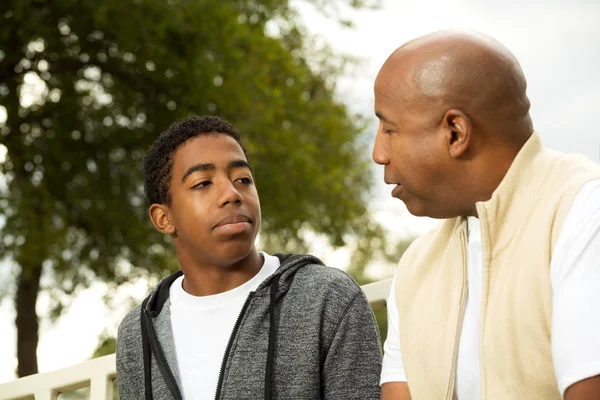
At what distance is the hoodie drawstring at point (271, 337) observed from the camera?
2.61m

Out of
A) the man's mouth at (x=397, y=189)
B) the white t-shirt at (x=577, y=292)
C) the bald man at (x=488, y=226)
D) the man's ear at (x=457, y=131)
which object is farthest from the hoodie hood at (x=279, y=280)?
the white t-shirt at (x=577, y=292)

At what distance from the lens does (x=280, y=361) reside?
265 cm

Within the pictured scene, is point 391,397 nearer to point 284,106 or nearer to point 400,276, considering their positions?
point 400,276

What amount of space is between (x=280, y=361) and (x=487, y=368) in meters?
0.99

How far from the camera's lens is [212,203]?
111 inches

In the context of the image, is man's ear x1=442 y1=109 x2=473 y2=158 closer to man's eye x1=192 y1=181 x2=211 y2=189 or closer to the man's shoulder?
the man's shoulder

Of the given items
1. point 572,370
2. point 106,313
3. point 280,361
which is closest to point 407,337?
point 572,370

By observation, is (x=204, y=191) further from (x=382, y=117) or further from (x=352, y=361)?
(x=382, y=117)

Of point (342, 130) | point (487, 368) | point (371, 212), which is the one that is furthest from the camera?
point (371, 212)

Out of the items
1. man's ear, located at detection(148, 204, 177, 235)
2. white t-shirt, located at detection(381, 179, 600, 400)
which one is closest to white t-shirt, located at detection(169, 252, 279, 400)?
man's ear, located at detection(148, 204, 177, 235)

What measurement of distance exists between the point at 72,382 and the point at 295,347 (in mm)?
1138

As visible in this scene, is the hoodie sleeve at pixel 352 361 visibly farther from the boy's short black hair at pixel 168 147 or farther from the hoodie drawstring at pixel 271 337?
the boy's short black hair at pixel 168 147

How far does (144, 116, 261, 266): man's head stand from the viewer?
2791 mm

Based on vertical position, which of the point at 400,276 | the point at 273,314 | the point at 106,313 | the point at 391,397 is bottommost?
the point at 391,397
